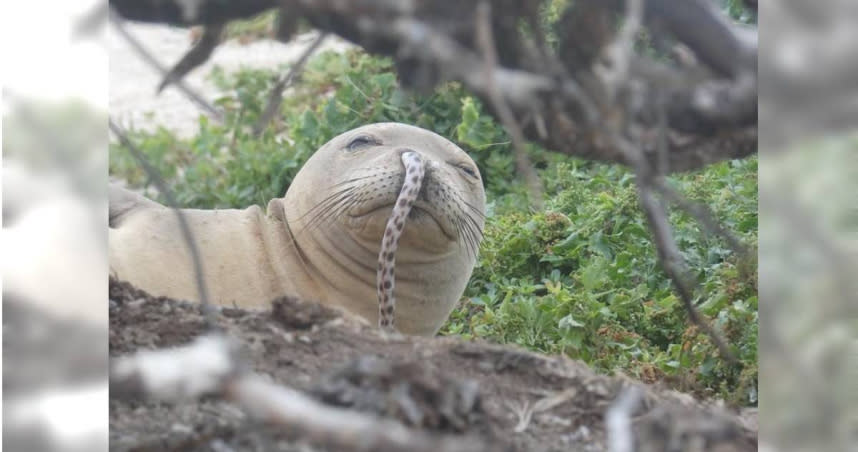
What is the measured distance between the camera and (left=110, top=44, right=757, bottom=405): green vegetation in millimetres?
4016

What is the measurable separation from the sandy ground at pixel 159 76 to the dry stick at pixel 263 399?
253 inches

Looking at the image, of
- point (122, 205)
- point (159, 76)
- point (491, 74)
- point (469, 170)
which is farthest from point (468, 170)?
point (159, 76)

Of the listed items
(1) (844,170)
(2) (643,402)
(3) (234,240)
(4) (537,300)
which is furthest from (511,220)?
(1) (844,170)

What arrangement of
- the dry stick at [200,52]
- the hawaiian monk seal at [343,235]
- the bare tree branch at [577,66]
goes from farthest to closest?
the hawaiian monk seal at [343,235] → the dry stick at [200,52] → the bare tree branch at [577,66]

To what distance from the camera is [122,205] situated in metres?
4.32

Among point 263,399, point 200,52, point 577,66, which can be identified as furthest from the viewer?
point 200,52

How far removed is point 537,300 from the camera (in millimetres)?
4684

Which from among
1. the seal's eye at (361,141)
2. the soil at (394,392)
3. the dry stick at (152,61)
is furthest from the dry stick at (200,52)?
the seal's eye at (361,141)

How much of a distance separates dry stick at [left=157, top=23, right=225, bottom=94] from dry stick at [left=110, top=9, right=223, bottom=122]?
0.15ft

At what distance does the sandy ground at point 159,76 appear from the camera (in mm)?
8320

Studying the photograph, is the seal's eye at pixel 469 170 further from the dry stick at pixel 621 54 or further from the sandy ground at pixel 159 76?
the sandy ground at pixel 159 76

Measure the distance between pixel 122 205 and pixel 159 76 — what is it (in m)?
4.65

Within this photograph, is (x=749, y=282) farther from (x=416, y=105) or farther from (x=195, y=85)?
→ (x=195, y=85)

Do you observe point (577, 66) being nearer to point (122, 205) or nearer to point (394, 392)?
point (394, 392)
